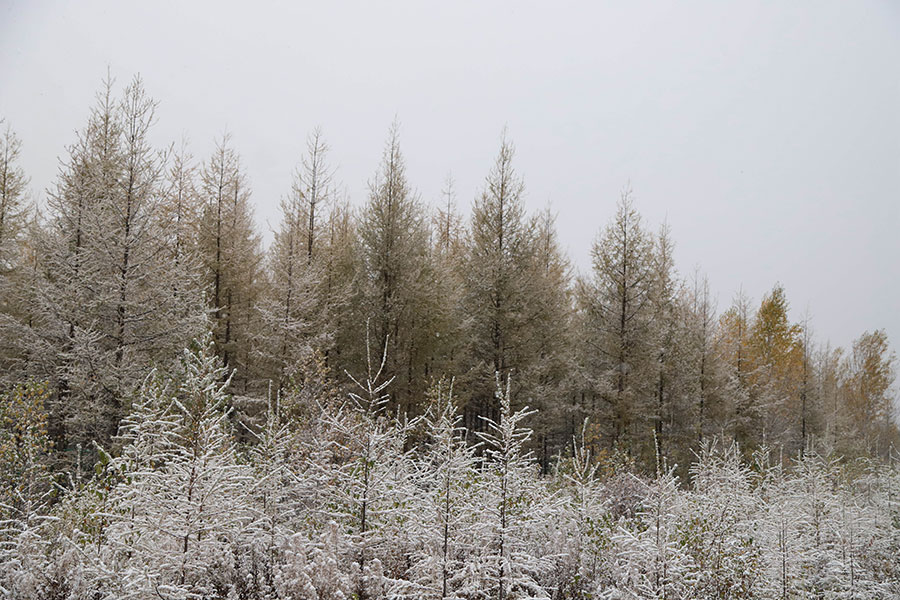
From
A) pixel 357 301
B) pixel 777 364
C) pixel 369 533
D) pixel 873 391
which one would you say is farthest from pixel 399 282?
pixel 873 391

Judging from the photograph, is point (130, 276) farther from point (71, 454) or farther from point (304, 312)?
point (304, 312)

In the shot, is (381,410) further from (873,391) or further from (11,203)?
(873,391)

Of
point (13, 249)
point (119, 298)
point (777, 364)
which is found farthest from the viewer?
point (777, 364)

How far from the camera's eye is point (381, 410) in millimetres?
7094

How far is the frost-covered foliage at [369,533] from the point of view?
13.8 ft

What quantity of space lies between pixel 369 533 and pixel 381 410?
2.24 metres

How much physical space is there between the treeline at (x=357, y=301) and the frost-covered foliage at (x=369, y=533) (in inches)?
180

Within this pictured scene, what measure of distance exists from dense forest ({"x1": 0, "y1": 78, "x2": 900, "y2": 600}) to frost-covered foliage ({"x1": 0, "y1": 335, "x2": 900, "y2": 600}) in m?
0.05

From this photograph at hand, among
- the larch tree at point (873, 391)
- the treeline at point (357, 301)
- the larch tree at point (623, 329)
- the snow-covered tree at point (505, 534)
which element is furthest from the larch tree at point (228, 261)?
the larch tree at point (873, 391)

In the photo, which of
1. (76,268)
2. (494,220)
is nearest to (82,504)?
(76,268)

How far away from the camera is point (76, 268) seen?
12.0m

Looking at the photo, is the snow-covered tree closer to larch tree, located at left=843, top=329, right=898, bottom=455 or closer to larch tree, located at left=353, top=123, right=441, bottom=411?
larch tree, located at left=353, top=123, right=441, bottom=411

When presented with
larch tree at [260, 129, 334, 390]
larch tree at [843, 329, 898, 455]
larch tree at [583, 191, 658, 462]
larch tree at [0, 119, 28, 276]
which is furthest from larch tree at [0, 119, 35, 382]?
larch tree at [843, 329, 898, 455]

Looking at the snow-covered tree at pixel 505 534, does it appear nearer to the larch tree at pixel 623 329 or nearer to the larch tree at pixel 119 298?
the larch tree at pixel 119 298
